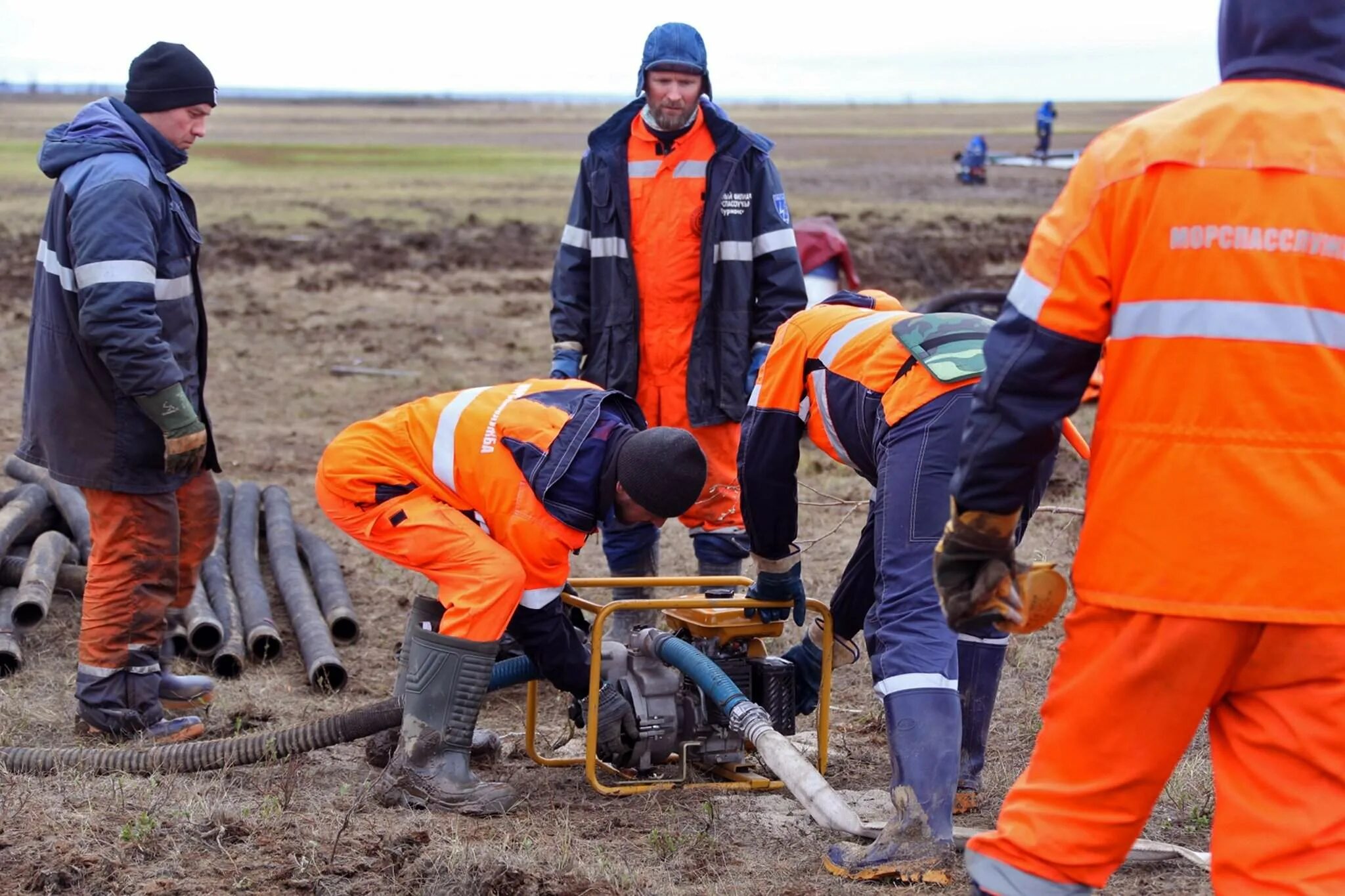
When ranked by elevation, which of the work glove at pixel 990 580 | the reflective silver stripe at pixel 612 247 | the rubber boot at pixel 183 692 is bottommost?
the rubber boot at pixel 183 692

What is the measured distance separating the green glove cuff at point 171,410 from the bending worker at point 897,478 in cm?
193

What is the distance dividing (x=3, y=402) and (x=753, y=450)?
27.6 feet

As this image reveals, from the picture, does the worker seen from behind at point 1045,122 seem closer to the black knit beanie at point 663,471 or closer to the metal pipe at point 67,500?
the metal pipe at point 67,500


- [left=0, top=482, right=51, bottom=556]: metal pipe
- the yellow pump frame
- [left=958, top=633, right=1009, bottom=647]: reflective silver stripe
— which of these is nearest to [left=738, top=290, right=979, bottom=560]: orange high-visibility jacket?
the yellow pump frame

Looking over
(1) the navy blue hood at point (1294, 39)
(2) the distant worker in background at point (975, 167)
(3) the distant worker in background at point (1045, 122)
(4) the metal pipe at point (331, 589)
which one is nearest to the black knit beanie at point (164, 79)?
(4) the metal pipe at point (331, 589)

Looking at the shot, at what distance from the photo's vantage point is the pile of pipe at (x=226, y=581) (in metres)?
6.11

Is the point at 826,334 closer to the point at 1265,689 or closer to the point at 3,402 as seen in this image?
the point at 1265,689

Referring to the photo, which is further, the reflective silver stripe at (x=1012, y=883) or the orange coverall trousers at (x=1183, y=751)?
the reflective silver stripe at (x=1012, y=883)

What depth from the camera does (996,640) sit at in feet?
14.8

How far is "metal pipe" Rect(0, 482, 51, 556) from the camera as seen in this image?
261 inches

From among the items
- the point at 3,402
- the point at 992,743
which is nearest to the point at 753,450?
the point at 992,743

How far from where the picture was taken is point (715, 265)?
5867 millimetres

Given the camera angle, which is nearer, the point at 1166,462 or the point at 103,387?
the point at 1166,462

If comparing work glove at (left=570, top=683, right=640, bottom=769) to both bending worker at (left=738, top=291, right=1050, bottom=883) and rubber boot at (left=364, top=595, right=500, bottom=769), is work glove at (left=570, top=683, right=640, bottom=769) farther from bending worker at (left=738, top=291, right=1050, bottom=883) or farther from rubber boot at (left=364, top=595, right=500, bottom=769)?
bending worker at (left=738, top=291, right=1050, bottom=883)
